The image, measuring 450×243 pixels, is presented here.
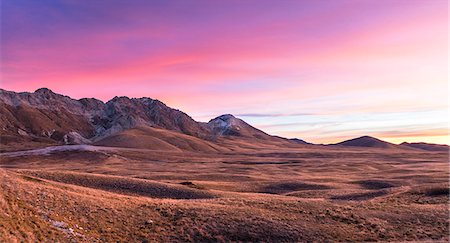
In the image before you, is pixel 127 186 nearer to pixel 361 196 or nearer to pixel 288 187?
pixel 288 187

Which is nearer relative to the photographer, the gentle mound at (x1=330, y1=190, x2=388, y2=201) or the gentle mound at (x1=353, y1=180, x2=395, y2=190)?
the gentle mound at (x1=330, y1=190, x2=388, y2=201)

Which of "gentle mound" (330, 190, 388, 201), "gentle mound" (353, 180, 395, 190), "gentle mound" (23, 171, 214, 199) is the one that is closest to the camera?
"gentle mound" (23, 171, 214, 199)

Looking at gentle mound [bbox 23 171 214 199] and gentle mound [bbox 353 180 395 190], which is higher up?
gentle mound [bbox 353 180 395 190]

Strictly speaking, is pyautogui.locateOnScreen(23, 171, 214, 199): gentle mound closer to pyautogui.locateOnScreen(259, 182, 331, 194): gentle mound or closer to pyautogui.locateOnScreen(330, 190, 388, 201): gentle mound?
pyautogui.locateOnScreen(259, 182, 331, 194): gentle mound

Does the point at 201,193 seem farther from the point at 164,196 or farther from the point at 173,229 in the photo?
the point at 173,229

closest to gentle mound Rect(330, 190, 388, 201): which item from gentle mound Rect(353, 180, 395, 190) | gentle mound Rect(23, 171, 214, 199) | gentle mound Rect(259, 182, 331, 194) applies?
gentle mound Rect(259, 182, 331, 194)

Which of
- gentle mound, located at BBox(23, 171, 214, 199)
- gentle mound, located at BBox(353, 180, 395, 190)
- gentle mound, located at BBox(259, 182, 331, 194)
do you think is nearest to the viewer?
gentle mound, located at BBox(23, 171, 214, 199)

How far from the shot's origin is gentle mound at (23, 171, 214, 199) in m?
49.6

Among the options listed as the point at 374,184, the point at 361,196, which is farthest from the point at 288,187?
the point at 374,184

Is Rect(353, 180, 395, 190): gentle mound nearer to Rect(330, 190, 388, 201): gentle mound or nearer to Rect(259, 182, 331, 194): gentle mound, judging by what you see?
Rect(259, 182, 331, 194): gentle mound

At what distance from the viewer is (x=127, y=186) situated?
52.1m

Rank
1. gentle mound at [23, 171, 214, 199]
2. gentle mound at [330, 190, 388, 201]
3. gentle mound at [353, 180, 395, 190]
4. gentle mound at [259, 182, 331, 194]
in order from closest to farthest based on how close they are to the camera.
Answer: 1. gentle mound at [23, 171, 214, 199]
2. gentle mound at [330, 190, 388, 201]
3. gentle mound at [259, 182, 331, 194]
4. gentle mound at [353, 180, 395, 190]

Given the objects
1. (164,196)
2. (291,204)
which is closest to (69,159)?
(164,196)

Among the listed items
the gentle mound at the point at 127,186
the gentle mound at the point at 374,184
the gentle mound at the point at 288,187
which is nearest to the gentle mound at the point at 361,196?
the gentle mound at the point at 288,187
